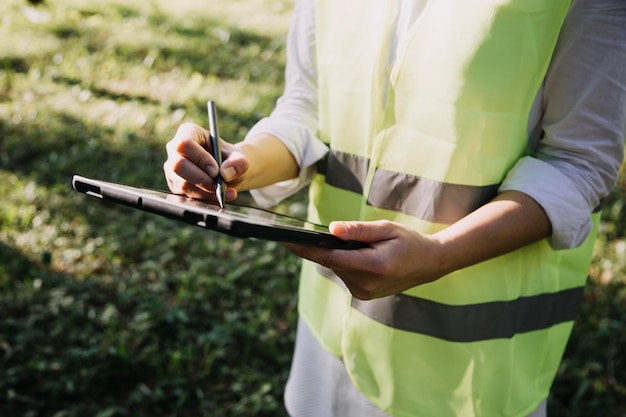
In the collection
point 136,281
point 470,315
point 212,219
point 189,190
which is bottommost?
point 136,281

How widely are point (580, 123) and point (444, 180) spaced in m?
0.25

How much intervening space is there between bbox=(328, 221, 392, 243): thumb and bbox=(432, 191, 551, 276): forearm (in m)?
0.11

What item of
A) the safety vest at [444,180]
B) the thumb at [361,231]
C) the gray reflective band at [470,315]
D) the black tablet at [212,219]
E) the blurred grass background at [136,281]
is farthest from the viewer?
the blurred grass background at [136,281]

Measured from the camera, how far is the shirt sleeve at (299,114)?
4.54ft

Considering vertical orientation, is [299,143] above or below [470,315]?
above

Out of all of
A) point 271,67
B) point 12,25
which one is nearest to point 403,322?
point 271,67

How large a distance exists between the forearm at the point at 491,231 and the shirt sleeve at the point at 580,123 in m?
0.02

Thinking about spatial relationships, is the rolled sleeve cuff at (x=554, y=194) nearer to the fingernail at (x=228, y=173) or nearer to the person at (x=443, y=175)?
the person at (x=443, y=175)

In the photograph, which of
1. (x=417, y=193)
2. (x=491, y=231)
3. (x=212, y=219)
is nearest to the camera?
(x=212, y=219)

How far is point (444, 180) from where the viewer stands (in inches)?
46.8

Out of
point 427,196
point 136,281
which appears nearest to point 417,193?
point 427,196

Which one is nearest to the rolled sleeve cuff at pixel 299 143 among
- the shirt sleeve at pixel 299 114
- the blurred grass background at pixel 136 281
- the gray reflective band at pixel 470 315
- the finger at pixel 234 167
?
the shirt sleeve at pixel 299 114

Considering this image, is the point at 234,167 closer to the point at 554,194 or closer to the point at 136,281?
the point at 554,194

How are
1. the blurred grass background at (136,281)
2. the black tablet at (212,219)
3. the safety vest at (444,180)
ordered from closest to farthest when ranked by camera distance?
1. the black tablet at (212,219)
2. the safety vest at (444,180)
3. the blurred grass background at (136,281)
